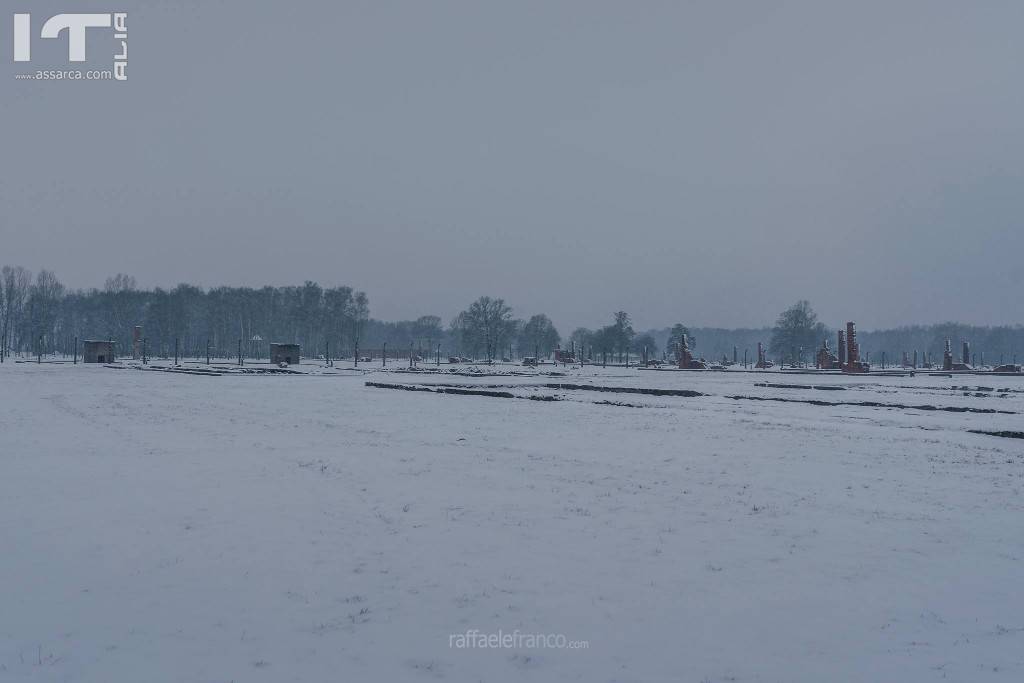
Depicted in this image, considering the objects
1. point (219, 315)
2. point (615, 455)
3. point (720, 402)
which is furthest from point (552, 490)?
point (219, 315)

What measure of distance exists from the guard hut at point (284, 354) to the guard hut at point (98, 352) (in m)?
21.0

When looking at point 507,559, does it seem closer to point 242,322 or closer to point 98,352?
point 98,352

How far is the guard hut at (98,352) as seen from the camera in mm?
76688

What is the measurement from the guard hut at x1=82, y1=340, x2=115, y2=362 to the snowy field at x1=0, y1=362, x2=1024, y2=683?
68323 mm

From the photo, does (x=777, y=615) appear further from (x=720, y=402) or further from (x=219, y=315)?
(x=219, y=315)

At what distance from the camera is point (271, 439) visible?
662 inches

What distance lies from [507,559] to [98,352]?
270 ft

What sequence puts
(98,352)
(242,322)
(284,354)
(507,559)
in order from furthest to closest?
1. (242,322)
2. (98,352)
3. (284,354)
4. (507,559)

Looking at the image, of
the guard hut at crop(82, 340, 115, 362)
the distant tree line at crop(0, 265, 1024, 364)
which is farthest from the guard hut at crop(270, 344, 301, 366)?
the distant tree line at crop(0, 265, 1024, 364)

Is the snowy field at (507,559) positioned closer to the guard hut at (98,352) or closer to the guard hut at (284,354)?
the guard hut at (284,354)

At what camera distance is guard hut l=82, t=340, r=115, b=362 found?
76.7 meters

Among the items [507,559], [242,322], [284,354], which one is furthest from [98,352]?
[507,559]

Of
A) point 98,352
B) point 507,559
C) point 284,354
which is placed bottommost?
point 507,559

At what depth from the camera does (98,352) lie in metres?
76.9
